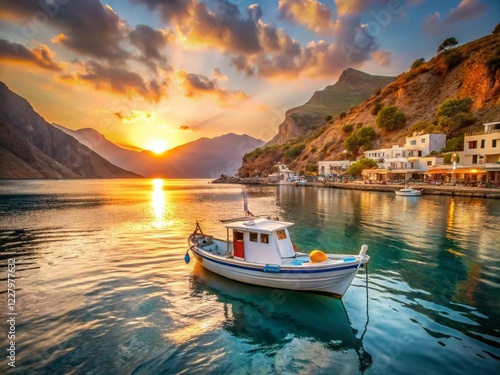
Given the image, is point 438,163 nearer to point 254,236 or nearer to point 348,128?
point 348,128

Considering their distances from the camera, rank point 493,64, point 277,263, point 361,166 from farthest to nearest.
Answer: point 361,166 < point 493,64 < point 277,263

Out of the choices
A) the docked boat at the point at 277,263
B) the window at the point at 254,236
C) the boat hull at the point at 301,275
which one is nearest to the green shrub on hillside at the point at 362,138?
the docked boat at the point at 277,263

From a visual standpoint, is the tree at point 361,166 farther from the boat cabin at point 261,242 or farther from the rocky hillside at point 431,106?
the boat cabin at point 261,242

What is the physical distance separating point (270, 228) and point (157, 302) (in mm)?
6978

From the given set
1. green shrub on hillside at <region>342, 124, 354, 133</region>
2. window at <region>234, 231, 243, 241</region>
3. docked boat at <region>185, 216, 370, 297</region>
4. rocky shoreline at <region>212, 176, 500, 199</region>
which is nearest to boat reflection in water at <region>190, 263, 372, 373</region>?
docked boat at <region>185, 216, 370, 297</region>

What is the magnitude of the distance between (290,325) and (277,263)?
3.14 meters

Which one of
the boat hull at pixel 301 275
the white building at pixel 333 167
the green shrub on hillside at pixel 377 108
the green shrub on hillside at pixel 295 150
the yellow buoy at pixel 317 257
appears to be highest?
the green shrub on hillside at pixel 377 108

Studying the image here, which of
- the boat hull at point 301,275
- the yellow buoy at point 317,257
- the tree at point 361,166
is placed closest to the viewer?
the boat hull at point 301,275

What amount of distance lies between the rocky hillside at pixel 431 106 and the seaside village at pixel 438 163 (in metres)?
7.69

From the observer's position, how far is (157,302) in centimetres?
1380

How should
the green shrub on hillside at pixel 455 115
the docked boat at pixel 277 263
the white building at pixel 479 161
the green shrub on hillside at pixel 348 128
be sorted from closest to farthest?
the docked boat at pixel 277 263, the white building at pixel 479 161, the green shrub on hillside at pixel 455 115, the green shrub on hillside at pixel 348 128

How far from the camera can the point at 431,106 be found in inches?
4510

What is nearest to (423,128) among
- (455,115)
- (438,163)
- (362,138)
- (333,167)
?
(455,115)

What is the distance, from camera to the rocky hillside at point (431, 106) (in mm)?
90938
